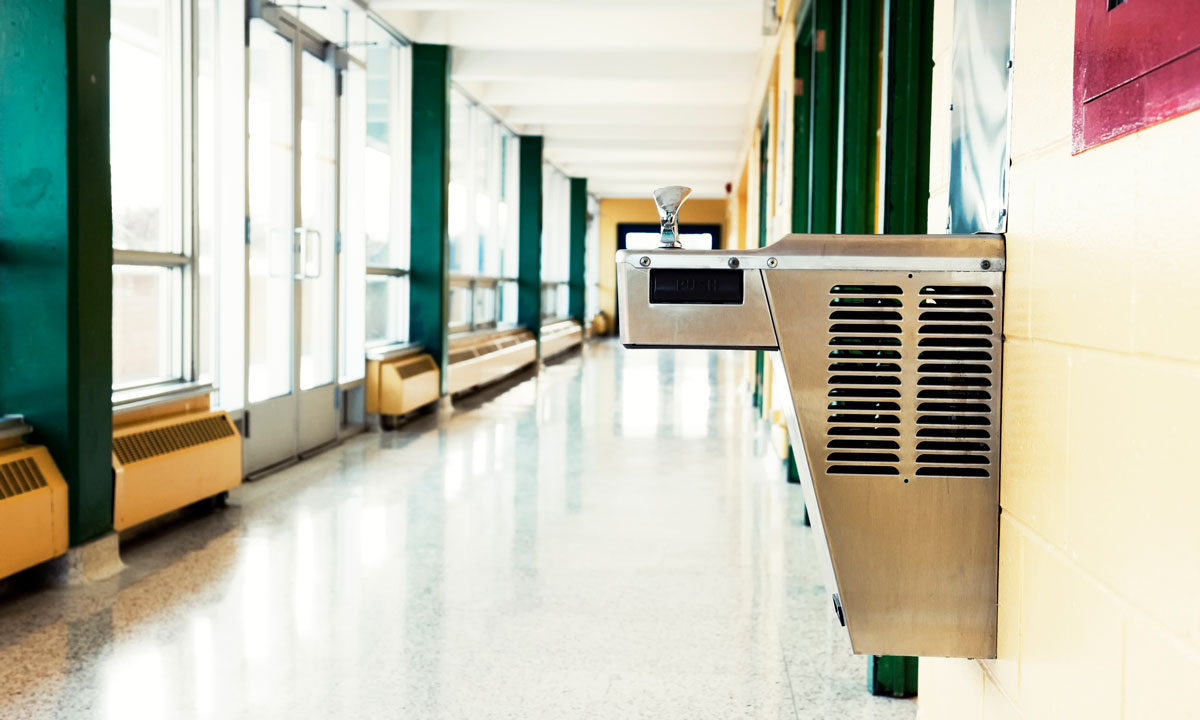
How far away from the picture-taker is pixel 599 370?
12.9 meters

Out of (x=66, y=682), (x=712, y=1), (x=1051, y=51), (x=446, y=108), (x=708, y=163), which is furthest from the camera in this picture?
(x=708, y=163)

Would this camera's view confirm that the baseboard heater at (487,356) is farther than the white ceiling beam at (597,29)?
Yes

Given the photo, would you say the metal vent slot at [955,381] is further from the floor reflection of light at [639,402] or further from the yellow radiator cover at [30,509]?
the floor reflection of light at [639,402]

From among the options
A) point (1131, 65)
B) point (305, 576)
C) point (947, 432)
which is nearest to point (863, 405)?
point (947, 432)

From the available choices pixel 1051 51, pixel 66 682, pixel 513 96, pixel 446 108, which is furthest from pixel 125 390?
pixel 513 96

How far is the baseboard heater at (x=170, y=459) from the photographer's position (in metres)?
3.92

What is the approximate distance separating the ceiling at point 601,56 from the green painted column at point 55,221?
3.72 meters

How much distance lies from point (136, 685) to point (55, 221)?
5.58ft

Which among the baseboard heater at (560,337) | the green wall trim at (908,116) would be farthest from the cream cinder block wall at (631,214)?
the green wall trim at (908,116)

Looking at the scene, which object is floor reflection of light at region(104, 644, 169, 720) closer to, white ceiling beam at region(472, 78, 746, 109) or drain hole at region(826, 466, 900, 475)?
drain hole at region(826, 466, 900, 475)

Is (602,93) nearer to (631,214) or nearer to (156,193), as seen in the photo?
(156,193)

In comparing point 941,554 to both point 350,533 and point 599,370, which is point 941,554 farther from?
point 599,370

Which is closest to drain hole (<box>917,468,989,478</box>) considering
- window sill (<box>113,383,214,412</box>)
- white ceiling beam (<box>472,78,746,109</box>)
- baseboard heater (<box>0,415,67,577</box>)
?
baseboard heater (<box>0,415,67,577</box>)

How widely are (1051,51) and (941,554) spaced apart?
0.69 metres
